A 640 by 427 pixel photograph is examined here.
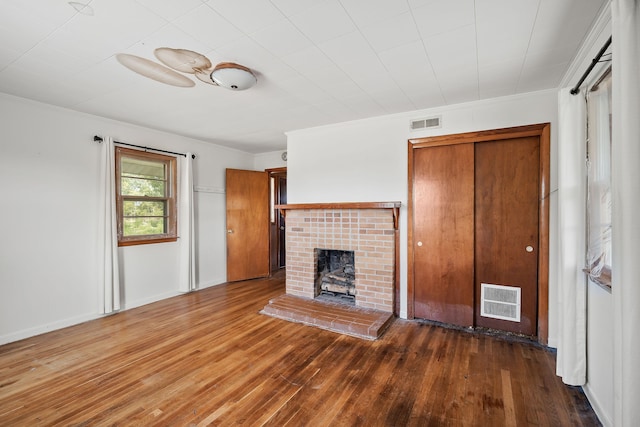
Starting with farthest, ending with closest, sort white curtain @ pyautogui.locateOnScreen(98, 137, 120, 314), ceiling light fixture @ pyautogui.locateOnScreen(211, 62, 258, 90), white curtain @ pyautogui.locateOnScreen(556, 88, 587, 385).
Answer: white curtain @ pyautogui.locateOnScreen(98, 137, 120, 314) → ceiling light fixture @ pyautogui.locateOnScreen(211, 62, 258, 90) → white curtain @ pyautogui.locateOnScreen(556, 88, 587, 385)

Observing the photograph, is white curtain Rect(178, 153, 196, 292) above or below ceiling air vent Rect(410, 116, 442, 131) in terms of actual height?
below

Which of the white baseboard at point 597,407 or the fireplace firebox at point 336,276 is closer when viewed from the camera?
the white baseboard at point 597,407

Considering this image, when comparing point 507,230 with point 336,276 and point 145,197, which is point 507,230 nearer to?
point 336,276

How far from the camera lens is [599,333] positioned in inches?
70.0

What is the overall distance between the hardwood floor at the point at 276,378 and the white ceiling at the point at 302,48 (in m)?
2.47

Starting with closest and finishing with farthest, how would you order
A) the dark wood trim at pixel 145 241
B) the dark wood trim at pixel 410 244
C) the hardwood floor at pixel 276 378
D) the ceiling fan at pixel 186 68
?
the hardwood floor at pixel 276 378
the ceiling fan at pixel 186 68
the dark wood trim at pixel 410 244
the dark wood trim at pixel 145 241

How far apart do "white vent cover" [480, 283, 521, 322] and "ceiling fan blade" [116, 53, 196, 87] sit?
3.64 metres

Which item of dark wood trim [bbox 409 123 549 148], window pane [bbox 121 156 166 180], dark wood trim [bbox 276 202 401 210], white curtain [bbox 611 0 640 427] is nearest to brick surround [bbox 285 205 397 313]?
dark wood trim [bbox 276 202 401 210]

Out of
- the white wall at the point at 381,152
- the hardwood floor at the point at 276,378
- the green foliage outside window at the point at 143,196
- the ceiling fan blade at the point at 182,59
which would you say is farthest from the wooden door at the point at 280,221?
the ceiling fan blade at the point at 182,59

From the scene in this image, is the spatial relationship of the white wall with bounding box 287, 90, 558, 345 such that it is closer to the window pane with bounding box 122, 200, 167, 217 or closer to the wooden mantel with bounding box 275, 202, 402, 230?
the wooden mantel with bounding box 275, 202, 402, 230

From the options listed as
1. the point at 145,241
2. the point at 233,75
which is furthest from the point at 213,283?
the point at 233,75

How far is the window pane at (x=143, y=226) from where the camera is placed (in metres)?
3.81

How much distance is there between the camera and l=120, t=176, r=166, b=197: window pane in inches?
150

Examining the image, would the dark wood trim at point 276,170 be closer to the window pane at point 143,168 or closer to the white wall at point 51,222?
the window pane at point 143,168
